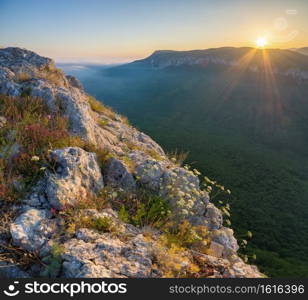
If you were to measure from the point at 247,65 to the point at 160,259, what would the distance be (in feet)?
554

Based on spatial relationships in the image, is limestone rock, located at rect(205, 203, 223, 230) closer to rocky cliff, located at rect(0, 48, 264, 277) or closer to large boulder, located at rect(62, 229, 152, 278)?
rocky cliff, located at rect(0, 48, 264, 277)

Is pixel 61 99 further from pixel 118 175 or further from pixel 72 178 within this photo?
pixel 72 178

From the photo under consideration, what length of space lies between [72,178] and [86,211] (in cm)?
96

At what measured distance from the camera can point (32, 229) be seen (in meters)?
Result: 4.62

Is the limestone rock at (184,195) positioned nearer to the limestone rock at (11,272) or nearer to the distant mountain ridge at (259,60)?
the limestone rock at (11,272)

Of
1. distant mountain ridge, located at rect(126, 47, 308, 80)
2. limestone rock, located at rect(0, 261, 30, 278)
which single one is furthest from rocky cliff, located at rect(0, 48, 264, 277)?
distant mountain ridge, located at rect(126, 47, 308, 80)

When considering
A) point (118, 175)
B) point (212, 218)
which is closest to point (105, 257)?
point (118, 175)

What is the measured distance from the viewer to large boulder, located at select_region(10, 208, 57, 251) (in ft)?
14.5

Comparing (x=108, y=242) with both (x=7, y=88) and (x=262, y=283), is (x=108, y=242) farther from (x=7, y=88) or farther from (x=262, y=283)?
(x=7, y=88)

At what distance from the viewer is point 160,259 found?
4652 mm

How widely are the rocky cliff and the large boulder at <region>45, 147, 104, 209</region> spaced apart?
0.8 inches

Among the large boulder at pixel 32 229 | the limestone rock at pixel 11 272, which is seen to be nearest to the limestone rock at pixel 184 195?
the large boulder at pixel 32 229

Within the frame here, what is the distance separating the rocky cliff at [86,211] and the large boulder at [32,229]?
2cm

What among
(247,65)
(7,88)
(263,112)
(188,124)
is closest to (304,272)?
(7,88)
